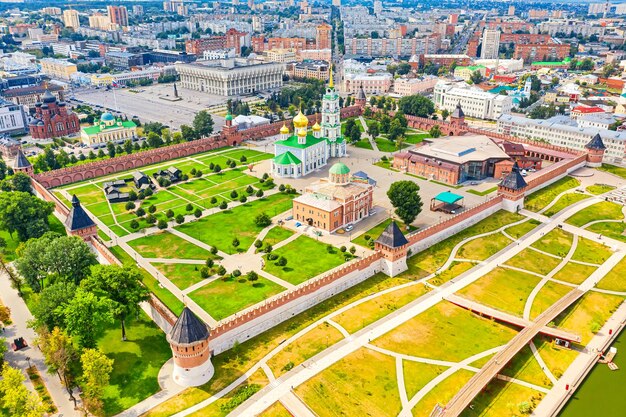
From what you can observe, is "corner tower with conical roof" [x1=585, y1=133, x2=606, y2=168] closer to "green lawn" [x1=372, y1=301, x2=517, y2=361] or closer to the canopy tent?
the canopy tent

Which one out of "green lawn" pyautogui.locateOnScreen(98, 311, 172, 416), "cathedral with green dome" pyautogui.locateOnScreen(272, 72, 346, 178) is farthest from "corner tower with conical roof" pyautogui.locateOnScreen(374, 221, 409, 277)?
"cathedral with green dome" pyautogui.locateOnScreen(272, 72, 346, 178)

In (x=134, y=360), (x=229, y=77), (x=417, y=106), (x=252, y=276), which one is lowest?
(x=134, y=360)

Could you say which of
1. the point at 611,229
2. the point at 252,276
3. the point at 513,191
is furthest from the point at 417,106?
the point at 252,276

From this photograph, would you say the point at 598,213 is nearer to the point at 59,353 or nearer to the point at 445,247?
the point at 445,247

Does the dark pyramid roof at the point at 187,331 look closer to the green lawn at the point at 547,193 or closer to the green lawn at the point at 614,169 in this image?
the green lawn at the point at 547,193

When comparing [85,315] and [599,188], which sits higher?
[85,315]

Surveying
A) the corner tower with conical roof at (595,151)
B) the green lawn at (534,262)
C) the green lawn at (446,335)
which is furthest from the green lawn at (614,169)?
the green lawn at (446,335)

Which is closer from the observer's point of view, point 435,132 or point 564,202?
point 564,202
